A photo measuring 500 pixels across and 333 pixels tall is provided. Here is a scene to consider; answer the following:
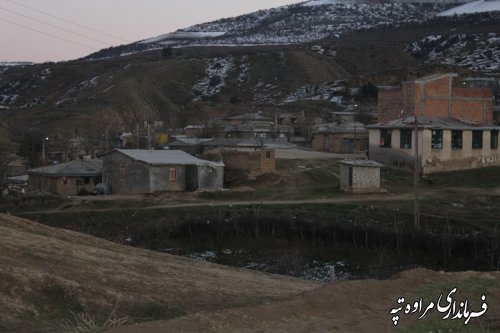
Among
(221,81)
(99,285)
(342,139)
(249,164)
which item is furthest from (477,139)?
(221,81)

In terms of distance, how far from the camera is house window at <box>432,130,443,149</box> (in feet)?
150

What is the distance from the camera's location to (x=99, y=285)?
1409 cm

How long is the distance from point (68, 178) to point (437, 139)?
23.2 metres

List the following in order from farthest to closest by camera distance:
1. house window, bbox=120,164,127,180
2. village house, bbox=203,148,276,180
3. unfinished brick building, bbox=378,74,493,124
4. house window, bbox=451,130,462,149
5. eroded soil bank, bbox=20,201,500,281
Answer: unfinished brick building, bbox=378,74,493,124 → house window, bbox=451,130,462,149 → village house, bbox=203,148,276,180 → house window, bbox=120,164,127,180 → eroded soil bank, bbox=20,201,500,281

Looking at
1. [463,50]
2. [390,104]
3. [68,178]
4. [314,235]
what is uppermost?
[463,50]

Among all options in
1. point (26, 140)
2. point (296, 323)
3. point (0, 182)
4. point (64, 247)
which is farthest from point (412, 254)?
Answer: point (26, 140)

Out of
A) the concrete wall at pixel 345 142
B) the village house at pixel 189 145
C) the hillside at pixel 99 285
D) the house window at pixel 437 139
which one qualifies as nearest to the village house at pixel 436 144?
the house window at pixel 437 139

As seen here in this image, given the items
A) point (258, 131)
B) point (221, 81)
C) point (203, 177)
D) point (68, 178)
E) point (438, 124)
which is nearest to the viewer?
point (203, 177)

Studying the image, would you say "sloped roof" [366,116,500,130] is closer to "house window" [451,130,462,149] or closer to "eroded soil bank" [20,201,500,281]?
"house window" [451,130,462,149]

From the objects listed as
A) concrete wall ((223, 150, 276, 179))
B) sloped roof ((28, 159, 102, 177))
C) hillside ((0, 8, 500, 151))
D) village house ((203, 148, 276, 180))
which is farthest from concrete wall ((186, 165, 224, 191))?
hillside ((0, 8, 500, 151))

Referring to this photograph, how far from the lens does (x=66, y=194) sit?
149 ft

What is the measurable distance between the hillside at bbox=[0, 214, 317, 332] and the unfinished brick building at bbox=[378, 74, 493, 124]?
3330 cm

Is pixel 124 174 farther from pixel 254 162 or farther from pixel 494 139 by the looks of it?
pixel 494 139

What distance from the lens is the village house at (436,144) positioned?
4534 cm
